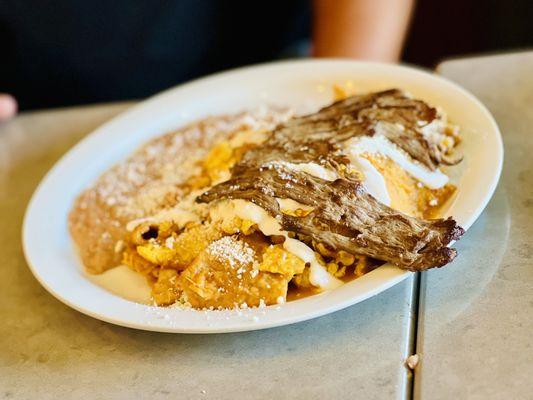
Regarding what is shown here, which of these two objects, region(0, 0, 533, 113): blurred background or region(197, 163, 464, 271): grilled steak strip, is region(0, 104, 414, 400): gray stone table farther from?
region(0, 0, 533, 113): blurred background

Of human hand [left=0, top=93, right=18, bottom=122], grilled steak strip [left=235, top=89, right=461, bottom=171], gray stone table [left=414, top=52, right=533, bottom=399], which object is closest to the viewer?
gray stone table [left=414, top=52, right=533, bottom=399]

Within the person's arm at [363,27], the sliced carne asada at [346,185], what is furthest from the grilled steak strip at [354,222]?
the person's arm at [363,27]

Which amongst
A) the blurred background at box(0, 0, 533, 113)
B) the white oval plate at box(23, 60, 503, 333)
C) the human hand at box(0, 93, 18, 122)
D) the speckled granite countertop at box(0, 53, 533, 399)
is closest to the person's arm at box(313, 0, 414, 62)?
the blurred background at box(0, 0, 533, 113)

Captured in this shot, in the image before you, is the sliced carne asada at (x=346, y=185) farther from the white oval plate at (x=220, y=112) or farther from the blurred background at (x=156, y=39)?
the blurred background at (x=156, y=39)

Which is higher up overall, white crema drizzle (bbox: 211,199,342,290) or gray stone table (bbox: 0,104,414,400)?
white crema drizzle (bbox: 211,199,342,290)

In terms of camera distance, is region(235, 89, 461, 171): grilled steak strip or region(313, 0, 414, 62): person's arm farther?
region(313, 0, 414, 62): person's arm

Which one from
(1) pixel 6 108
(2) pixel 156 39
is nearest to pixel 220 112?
(2) pixel 156 39

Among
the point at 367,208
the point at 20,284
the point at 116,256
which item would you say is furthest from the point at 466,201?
the point at 20,284
